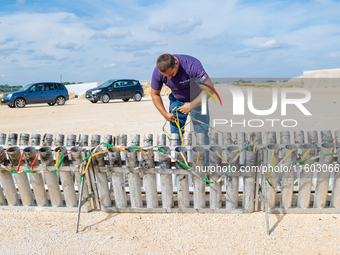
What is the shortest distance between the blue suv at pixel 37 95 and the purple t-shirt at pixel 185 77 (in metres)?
14.6

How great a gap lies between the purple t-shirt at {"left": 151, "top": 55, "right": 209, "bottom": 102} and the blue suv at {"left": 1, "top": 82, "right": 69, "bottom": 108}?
14584 millimetres

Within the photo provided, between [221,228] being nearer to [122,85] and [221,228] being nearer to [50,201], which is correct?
[50,201]

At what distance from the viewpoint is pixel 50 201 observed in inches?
160

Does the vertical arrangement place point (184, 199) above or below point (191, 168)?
below

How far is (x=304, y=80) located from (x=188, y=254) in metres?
40.2

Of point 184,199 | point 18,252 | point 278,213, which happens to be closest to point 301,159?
point 278,213

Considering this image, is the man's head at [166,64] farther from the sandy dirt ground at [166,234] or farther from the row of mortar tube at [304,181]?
the sandy dirt ground at [166,234]

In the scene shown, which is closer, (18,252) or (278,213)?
(18,252)

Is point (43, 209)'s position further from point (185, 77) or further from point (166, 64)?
point (185, 77)

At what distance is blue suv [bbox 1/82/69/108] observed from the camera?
1641 cm

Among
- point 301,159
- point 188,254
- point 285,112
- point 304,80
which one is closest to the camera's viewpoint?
point 188,254

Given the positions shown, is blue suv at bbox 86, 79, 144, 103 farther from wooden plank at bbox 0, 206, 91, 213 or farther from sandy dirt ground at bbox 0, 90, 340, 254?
sandy dirt ground at bbox 0, 90, 340, 254

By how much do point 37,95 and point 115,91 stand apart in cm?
498

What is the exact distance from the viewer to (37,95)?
17.3m
